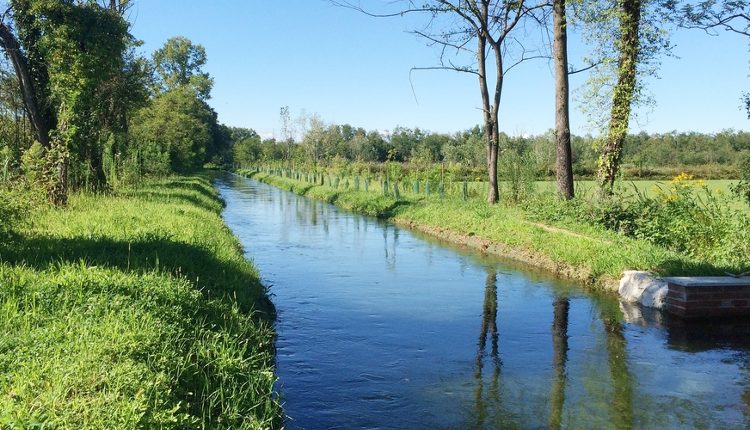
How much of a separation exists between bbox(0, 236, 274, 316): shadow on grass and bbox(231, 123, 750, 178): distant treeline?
27616mm

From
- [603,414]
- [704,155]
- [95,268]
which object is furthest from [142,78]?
[704,155]

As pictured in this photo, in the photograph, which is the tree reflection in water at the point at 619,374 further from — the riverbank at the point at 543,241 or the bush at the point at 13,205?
the bush at the point at 13,205

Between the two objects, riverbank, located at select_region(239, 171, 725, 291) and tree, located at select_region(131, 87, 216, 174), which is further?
tree, located at select_region(131, 87, 216, 174)

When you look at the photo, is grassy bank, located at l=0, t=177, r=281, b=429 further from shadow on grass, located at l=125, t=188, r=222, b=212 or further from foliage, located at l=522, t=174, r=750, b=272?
shadow on grass, located at l=125, t=188, r=222, b=212

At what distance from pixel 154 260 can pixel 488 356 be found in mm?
4598

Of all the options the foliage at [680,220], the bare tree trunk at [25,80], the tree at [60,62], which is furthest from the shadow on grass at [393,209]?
the bare tree trunk at [25,80]

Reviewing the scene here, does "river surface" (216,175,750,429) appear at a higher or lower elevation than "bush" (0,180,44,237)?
lower

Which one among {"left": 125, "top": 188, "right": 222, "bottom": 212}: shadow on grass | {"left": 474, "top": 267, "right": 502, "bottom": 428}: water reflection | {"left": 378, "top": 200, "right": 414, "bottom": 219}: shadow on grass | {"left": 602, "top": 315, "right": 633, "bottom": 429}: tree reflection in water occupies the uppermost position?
{"left": 125, "top": 188, "right": 222, "bottom": 212}: shadow on grass

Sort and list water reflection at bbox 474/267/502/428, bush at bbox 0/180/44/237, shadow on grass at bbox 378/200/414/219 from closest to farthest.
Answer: water reflection at bbox 474/267/502/428, bush at bbox 0/180/44/237, shadow on grass at bbox 378/200/414/219

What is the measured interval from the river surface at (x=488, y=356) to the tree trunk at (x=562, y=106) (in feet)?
15.2

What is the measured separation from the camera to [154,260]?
804 centimetres

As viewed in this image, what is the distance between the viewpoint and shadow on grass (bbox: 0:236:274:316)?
7305 millimetres

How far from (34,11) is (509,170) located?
1520cm

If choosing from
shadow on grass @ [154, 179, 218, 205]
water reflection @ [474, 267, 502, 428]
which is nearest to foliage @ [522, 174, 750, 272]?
water reflection @ [474, 267, 502, 428]
